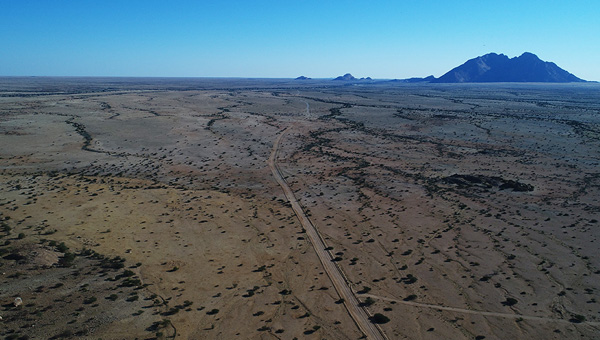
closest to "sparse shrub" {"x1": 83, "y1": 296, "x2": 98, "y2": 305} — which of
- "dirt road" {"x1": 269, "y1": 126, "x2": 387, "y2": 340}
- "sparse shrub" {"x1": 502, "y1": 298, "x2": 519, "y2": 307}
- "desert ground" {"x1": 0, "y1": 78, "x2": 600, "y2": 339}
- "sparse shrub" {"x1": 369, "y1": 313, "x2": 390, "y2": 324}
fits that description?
"desert ground" {"x1": 0, "y1": 78, "x2": 600, "y2": 339}

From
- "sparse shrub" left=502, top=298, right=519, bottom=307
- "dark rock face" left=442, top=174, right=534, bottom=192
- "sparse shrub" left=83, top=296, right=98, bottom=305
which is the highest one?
"dark rock face" left=442, top=174, right=534, bottom=192

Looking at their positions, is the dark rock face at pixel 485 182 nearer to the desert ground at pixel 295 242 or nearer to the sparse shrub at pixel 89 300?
the desert ground at pixel 295 242

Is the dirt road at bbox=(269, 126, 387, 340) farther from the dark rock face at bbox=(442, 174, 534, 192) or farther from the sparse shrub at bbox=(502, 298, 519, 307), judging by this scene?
the dark rock face at bbox=(442, 174, 534, 192)

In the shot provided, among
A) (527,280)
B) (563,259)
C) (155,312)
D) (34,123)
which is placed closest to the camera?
(155,312)

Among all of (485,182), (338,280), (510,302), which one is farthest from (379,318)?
(485,182)

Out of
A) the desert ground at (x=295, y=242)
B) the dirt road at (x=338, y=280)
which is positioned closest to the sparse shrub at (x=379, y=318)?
the desert ground at (x=295, y=242)

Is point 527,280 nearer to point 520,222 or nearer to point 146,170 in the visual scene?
point 520,222

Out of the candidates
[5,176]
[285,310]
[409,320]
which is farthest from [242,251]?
[5,176]

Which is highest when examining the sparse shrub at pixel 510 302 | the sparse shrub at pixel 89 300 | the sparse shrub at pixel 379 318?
the sparse shrub at pixel 89 300
